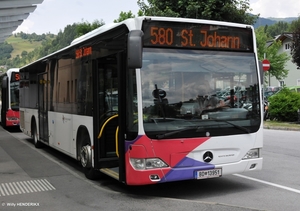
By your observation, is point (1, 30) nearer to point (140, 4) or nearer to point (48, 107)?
point (140, 4)

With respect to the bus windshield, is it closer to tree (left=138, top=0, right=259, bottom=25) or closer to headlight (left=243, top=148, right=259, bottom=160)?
headlight (left=243, top=148, right=259, bottom=160)

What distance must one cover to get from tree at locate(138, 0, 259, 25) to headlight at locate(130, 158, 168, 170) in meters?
14.4

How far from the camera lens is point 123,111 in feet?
21.9

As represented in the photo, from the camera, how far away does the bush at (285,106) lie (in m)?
21.6

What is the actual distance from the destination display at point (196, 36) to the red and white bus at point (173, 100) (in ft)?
0.05

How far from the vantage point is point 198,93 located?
6.75 metres

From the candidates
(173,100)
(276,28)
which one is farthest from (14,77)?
(276,28)

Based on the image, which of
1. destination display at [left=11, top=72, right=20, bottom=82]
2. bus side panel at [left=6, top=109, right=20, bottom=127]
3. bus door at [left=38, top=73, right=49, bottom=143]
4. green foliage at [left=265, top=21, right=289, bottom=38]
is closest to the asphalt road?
bus door at [left=38, top=73, right=49, bottom=143]

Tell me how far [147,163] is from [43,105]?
6875mm

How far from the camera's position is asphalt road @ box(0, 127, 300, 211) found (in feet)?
21.1

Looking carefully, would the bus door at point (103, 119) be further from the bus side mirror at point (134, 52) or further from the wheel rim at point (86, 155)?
the bus side mirror at point (134, 52)

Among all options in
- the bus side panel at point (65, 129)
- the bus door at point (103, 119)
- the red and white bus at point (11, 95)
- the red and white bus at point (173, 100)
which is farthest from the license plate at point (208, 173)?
the red and white bus at point (11, 95)

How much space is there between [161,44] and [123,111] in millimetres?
1230

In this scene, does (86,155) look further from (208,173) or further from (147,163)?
(208,173)
